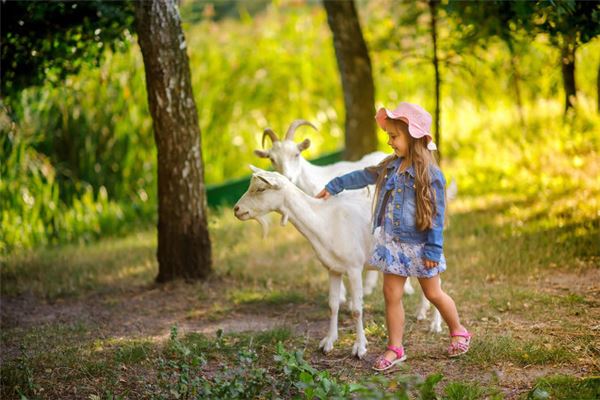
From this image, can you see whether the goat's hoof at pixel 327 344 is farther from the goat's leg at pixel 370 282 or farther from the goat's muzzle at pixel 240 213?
the goat's leg at pixel 370 282

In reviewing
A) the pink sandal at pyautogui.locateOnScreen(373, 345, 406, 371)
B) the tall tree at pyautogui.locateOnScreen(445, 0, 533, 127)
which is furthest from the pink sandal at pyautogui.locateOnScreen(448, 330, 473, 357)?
the tall tree at pyautogui.locateOnScreen(445, 0, 533, 127)

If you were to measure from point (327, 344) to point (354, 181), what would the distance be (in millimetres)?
1164

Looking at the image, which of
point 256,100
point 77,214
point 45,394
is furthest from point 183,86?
point 256,100

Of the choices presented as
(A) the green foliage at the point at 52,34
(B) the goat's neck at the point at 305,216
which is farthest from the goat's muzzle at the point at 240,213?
(A) the green foliage at the point at 52,34

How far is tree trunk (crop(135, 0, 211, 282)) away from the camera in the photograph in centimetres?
705

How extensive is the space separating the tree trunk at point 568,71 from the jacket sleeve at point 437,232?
3102 mm

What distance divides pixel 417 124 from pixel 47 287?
4.47 m

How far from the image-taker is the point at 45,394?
513cm

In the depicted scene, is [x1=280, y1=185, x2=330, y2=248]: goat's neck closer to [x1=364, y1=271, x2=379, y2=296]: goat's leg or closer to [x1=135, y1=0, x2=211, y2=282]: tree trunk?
[x1=364, y1=271, x2=379, y2=296]: goat's leg

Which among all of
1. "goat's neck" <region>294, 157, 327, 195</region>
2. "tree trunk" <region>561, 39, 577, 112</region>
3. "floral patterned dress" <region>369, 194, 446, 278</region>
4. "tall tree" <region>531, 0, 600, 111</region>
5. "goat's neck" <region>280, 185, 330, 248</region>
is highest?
"tall tree" <region>531, 0, 600, 111</region>

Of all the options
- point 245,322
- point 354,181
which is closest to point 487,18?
→ point 354,181

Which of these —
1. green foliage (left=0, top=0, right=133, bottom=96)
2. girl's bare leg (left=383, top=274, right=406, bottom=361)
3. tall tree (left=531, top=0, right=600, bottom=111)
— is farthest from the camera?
green foliage (left=0, top=0, right=133, bottom=96)

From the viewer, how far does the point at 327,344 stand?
571 cm

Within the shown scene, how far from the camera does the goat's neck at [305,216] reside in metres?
5.53
